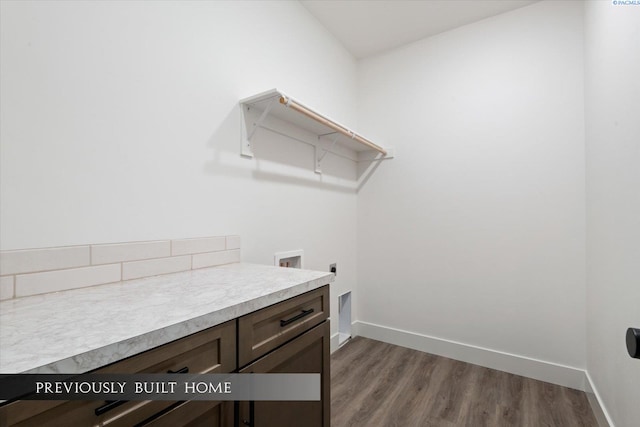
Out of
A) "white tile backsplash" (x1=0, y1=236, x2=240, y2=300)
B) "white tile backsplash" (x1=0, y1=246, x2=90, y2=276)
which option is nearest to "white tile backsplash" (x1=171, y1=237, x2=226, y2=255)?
"white tile backsplash" (x1=0, y1=236, x2=240, y2=300)

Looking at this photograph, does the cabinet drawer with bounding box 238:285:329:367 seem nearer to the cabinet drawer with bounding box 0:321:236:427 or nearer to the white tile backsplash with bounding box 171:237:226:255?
the cabinet drawer with bounding box 0:321:236:427

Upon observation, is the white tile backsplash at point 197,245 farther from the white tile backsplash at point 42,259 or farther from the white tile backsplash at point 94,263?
the white tile backsplash at point 42,259

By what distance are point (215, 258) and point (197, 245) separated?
0.39ft

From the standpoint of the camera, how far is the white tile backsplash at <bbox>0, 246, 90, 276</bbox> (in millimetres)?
813

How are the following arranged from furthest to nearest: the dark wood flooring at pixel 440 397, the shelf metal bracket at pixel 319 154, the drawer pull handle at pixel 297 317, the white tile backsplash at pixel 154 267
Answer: the shelf metal bracket at pixel 319 154 → the dark wood flooring at pixel 440 397 → the white tile backsplash at pixel 154 267 → the drawer pull handle at pixel 297 317

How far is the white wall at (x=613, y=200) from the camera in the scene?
42.8 inches

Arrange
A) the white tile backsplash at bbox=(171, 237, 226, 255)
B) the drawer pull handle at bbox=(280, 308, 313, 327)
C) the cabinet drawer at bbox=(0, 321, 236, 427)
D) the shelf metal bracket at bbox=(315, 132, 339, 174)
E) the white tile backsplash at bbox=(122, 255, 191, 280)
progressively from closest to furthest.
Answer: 1. the cabinet drawer at bbox=(0, 321, 236, 427)
2. the drawer pull handle at bbox=(280, 308, 313, 327)
3. the white tile backsplash at bbox=(122, 255, 191, 280)
4. the white tile backsplash at bbox=(171, 237, 226, 255)
5. the shelf metal bracket at bbox=(315, 132, 339, 174)

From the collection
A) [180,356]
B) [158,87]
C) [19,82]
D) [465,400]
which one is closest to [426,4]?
[158,87]

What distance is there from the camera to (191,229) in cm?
130

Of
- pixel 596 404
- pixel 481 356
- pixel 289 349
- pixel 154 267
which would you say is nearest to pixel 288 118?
pixel 154 267

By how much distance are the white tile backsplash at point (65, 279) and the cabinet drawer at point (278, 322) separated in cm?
59

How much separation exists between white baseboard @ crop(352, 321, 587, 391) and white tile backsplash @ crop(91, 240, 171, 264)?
1974 mm

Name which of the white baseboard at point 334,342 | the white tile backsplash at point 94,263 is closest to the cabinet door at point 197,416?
the white tile backsplash at point 94,263

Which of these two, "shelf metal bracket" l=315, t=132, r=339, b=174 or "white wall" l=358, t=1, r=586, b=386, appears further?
"shelf metal bracket" l=315, t=132, r=339, b=174
